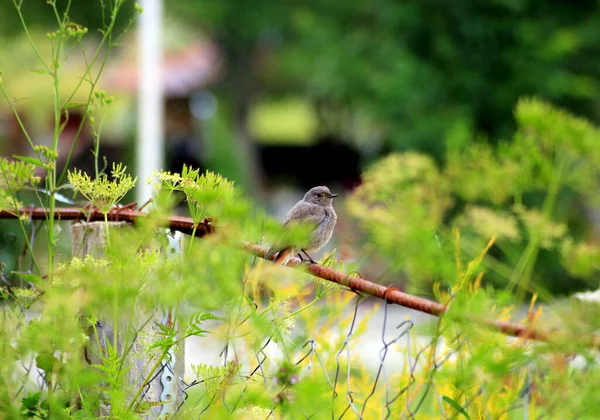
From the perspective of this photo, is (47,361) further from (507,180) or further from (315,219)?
(507,180)

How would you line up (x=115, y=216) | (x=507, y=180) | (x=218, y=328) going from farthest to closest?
(x=507, y=180) → (x=115, y=216) → (x=218, y=328)

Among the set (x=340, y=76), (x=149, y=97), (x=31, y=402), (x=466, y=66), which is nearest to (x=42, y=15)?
(x=149, y=97)

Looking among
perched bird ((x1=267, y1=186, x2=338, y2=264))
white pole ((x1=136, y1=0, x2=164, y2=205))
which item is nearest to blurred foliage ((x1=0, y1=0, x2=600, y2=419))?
perched bird ((x1=267, y1=186, x2=338, y2=264))

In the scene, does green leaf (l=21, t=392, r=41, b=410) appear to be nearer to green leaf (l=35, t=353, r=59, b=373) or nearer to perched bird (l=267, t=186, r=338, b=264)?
green leaf (l=35, t=353, r=59, b=373)

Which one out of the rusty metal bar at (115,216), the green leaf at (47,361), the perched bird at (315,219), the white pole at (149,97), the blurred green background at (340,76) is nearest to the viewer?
the green leaf at (47,361)

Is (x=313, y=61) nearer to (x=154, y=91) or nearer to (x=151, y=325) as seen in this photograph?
(x=154, y=91)

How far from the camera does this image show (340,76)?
12.3 metres

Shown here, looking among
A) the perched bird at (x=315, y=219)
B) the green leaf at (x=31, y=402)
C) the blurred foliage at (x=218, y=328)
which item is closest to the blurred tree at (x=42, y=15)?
the perched bird at (x=315, y=219)

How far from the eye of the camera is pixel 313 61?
14.6 meters

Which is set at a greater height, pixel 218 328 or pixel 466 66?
pixel 466 66

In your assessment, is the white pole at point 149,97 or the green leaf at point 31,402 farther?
the white pole at point 149,97

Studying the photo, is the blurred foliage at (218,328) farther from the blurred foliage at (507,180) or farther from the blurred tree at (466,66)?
the blurred tree at (466,66)

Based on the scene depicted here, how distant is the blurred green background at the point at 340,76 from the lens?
1055 cm

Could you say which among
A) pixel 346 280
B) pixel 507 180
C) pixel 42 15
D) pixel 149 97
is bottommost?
pixel 149 97
